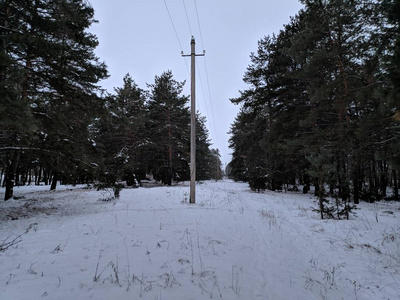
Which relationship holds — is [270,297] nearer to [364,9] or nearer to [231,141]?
[364,9]

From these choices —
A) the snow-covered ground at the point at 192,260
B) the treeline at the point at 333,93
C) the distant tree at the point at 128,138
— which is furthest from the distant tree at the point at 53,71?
the distant tree at the point at 128,138

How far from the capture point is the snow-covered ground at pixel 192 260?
8.78ft

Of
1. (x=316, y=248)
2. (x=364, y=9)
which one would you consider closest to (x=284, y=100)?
(x=364, y=9)

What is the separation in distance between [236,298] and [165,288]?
92cm

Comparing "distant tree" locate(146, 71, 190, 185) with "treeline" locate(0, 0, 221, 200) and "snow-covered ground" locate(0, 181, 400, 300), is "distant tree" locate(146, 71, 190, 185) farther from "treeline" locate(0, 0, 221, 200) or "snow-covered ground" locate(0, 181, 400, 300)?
"snow-covered ground" locate(0, 181, 400, 300)

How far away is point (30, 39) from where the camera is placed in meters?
5.29

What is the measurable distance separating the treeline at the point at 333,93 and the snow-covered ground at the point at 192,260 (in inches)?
128

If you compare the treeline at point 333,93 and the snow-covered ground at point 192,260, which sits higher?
the treeline at point 333,93

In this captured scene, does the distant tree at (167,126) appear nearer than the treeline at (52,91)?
No

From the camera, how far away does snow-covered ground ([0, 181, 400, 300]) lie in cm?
268

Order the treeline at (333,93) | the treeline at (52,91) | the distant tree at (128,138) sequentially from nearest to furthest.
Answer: the treeline at (52,91) < the treeline at (333,93) < the distant tree at (128,138)

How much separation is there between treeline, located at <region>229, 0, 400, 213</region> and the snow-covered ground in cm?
324

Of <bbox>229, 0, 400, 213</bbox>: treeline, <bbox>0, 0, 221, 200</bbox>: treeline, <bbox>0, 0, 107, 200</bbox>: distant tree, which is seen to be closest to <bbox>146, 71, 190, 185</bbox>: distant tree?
<bbox>229, 0, 400, 213</bbox>: treeline

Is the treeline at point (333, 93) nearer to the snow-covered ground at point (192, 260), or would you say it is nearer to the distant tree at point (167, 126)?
the snow-covered ground at point (192, 260)
